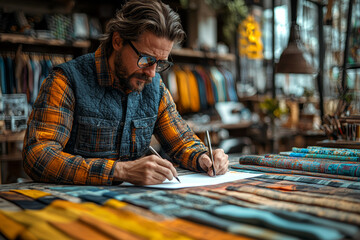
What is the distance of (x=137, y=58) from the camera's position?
1.59m

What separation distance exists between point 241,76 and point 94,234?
719cm

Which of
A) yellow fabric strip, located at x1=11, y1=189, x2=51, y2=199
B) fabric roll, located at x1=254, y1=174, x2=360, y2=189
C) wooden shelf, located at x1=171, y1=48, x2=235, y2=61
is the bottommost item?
fabric roll, located at x1=254, y1=174, x2=360, y2=189

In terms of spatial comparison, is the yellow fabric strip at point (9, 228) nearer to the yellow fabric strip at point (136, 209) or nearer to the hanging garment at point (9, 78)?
the yellow fabric strip at point (136, 209)

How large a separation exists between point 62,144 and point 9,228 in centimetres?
71

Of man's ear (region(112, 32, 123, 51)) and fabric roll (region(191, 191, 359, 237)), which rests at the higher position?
man's ear (region(112, 32, 123, 51))

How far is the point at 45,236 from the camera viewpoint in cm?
68

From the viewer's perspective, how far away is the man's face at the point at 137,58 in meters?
1.57

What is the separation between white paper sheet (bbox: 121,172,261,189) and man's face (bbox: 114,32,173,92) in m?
0.48

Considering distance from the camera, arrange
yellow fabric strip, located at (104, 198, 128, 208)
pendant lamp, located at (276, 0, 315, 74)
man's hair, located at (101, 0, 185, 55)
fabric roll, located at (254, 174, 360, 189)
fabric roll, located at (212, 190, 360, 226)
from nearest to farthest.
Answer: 1. fabric roll, located at (212, 190, 360, 226)
2. yellow fabric strip, located at (104, 198, 128, 208)
3. fabric roll, located at (254, 174, 360, 189)
4. man's hair, located at (101, 0, 185, 55)
5. pendant lamp, located at (276, 0, 315, 74)

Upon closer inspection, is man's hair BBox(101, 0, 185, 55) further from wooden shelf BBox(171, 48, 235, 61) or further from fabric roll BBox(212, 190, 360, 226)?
wooden shelf BBox(171, 48, 235, 61)

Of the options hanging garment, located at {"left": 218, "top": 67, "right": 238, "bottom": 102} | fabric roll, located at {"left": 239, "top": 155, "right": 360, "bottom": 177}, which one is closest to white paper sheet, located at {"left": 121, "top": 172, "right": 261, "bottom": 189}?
fabric roll, located at {"left": 239, "top": 155, "right": 360, "bottom": 177}

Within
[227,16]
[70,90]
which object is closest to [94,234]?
[70,90]

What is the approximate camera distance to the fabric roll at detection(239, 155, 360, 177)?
1.26 metres

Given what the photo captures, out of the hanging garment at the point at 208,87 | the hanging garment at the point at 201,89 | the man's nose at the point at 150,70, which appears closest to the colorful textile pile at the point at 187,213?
the man's nose at the point at 150,70
